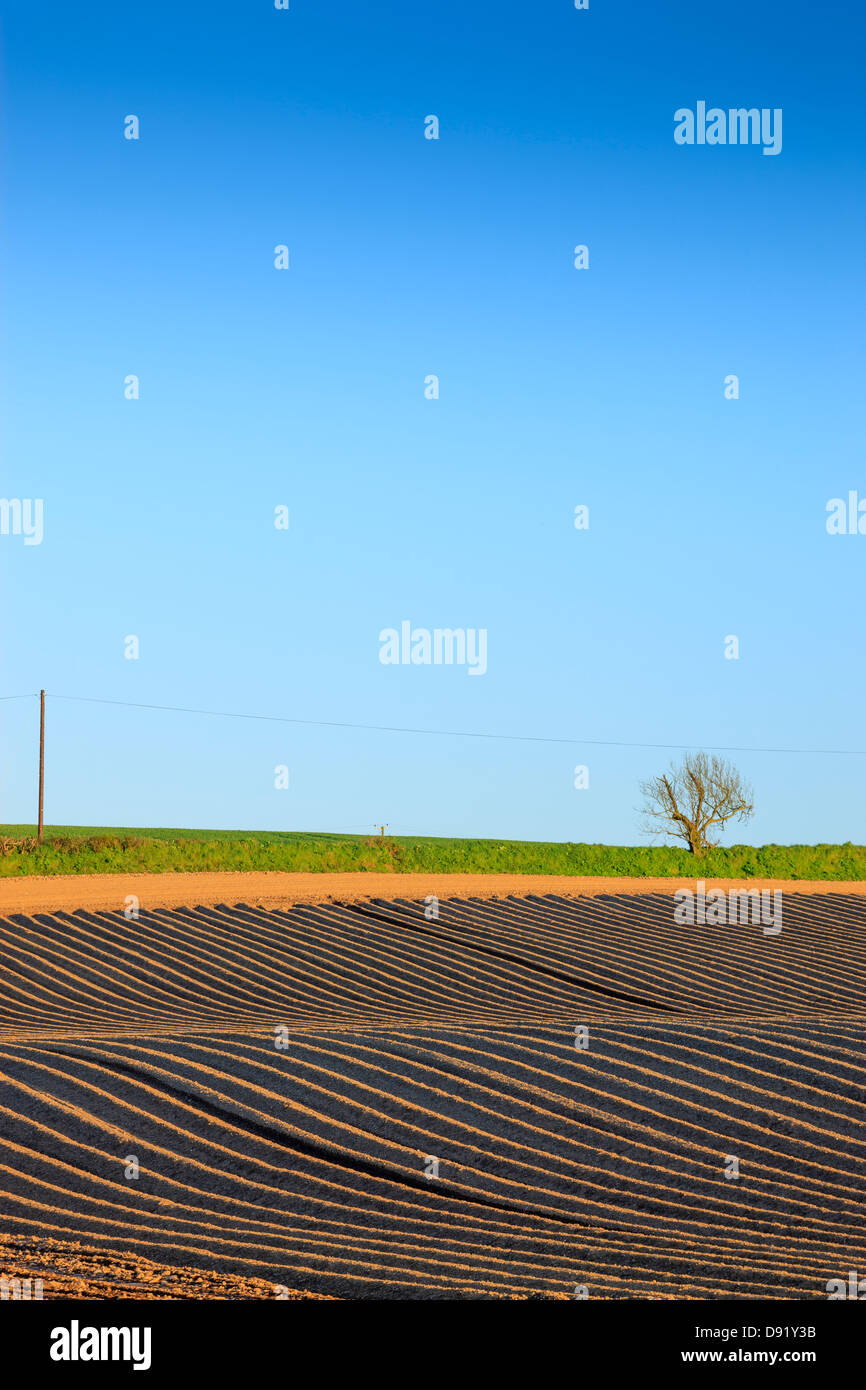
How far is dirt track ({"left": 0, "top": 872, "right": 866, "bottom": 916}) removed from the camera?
20844 mm

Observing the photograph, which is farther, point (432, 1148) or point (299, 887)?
point (299, 887)

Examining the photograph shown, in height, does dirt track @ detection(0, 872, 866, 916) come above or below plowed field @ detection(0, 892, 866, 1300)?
above

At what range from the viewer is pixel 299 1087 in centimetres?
782

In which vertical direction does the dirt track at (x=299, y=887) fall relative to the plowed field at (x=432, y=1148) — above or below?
above

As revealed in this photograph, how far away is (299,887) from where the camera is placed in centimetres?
2422

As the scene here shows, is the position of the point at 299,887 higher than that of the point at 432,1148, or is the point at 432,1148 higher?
the point at 299,887

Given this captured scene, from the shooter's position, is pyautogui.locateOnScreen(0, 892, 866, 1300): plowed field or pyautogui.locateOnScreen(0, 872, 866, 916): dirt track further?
pyautogui.locateOnScreen(0, 872, 866, 916): dirt track

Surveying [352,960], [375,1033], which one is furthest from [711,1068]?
[352,960]

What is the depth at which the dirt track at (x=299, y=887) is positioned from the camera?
68.4 feet

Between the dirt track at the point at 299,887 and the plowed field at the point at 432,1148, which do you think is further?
the dirt track at the point at 299,887
